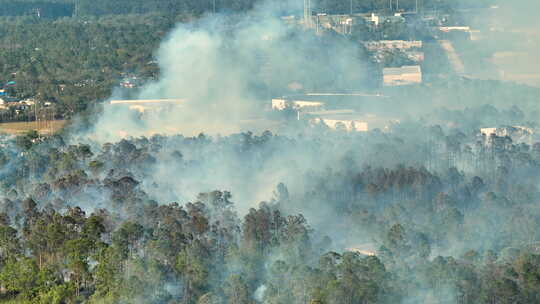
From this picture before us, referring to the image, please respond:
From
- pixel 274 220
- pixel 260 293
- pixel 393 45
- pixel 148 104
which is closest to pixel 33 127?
pixel 148 104

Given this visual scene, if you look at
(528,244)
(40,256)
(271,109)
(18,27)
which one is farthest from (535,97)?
(18,27)

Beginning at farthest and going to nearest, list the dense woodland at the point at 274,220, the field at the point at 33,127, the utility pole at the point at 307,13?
the utility pole at the point at 307,13, the field at the point at 33,127, the dense woodland at the point at 274,220

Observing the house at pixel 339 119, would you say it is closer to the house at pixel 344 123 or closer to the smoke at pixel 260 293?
the house at pixel 344 123

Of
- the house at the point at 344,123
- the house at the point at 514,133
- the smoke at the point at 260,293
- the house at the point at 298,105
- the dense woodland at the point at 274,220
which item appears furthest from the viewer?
the house at the point at 298,105

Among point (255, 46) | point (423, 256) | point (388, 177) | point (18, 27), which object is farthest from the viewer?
point (18, 27)

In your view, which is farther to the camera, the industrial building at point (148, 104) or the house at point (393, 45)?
the house at point (393, 45)

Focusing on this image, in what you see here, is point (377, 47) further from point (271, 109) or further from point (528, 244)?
point (528, 244)

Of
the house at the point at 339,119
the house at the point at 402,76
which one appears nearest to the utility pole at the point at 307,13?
the house at the point at 402,76
